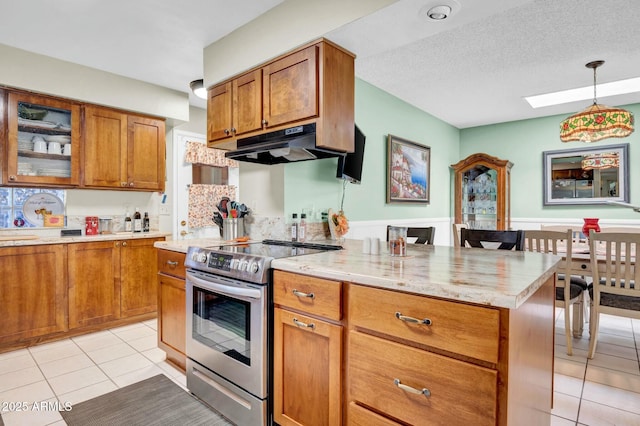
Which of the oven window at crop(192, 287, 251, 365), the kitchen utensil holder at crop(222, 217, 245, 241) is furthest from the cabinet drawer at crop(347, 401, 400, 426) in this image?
the kitchen utensil holder at crop(222, 217, 245, 241)

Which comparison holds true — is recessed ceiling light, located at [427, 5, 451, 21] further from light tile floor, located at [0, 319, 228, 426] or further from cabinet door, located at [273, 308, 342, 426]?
light tile floor, located at [0, 319, 228, 426]

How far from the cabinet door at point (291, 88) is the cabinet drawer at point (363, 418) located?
1.57m

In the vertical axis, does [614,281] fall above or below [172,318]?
above

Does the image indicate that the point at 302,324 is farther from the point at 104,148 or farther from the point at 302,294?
the point at 104,148

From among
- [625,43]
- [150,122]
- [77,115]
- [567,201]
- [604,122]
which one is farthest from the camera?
[567,201]

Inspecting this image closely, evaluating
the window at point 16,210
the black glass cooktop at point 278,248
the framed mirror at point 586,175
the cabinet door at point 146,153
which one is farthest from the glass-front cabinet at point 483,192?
the window at point 16,210

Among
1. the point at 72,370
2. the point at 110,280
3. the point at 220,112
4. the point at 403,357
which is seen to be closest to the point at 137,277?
the point at 110,280

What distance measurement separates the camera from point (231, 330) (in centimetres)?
192

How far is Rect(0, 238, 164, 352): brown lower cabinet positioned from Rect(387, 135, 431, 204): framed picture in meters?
2.76

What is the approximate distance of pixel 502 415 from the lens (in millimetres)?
1023

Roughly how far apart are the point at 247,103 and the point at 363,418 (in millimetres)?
2116

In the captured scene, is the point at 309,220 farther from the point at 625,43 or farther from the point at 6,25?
the point at 625,43

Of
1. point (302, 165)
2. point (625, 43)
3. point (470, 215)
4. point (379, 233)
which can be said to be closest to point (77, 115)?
point (302, 165)

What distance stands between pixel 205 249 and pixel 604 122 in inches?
142
